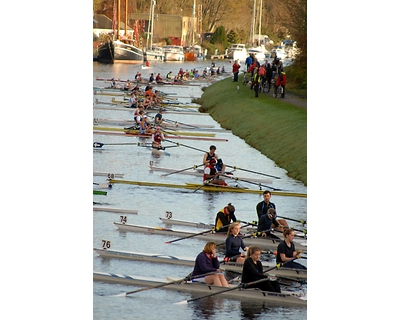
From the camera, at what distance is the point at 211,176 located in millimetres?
24250

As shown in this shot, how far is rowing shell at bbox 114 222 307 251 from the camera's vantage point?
57.8ft

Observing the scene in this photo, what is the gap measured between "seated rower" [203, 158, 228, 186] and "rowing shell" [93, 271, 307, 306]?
8.47 meters

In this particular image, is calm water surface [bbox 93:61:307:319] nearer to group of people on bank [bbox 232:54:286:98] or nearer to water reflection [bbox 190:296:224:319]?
water reflection [bbox 190:296:224:319]

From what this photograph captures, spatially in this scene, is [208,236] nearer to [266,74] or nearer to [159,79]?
[266,74]

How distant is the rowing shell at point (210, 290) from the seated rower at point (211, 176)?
334 inches

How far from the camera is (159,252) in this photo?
1788 centimetres

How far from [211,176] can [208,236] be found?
5.90 meters

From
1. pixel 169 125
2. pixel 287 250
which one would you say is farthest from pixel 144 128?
pixel 287 250

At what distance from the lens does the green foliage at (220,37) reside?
24.2 meters

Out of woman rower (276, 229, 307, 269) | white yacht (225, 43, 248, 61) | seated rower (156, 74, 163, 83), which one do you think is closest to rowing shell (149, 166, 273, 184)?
white yacht (225, 43, 248, 61)
